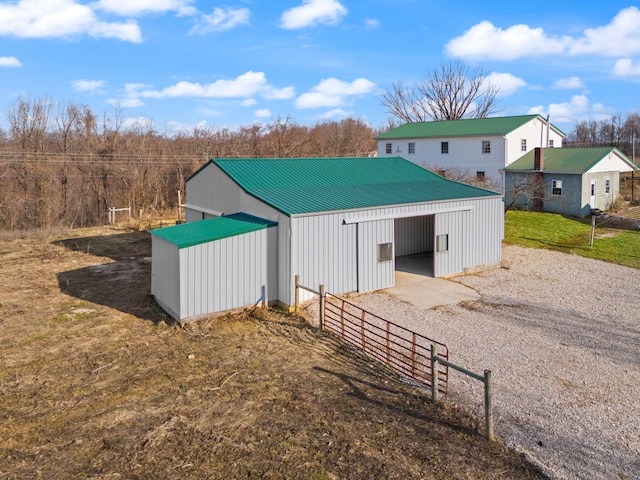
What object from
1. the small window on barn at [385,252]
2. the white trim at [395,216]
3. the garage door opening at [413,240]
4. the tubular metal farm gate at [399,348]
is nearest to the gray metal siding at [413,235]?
the garage door opening at [413,240]

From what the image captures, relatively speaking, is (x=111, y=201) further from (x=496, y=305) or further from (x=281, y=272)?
(x=496, y=305)

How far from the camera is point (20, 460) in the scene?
24.3 ft

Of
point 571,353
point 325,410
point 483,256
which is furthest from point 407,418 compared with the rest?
point 483,256

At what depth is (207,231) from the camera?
1412cm

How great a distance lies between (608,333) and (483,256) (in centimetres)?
648

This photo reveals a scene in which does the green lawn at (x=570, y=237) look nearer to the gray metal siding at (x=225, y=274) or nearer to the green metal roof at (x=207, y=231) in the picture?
the gray metal siding at (x=225, y=274)

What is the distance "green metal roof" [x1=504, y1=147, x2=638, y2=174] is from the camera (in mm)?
30281

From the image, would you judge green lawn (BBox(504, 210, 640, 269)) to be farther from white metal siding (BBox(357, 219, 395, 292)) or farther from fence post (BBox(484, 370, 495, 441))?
fence post (BBox(484, 370, 495, 441))

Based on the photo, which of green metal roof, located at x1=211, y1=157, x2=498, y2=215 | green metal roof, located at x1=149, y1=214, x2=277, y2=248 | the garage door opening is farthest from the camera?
the garage door opening

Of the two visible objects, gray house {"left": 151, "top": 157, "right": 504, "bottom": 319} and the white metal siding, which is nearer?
gray house {"left": 151, "top": 157, "right": 504, "bottom": 319}

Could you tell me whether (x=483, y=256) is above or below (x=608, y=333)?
above

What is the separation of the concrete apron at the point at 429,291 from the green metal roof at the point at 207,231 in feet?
15.4

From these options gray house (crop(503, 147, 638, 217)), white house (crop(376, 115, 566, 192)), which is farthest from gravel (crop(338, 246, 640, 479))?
white house (crop(376, 115, 566, 192))

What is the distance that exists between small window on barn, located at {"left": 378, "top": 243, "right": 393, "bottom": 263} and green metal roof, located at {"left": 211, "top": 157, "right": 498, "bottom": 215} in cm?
131
